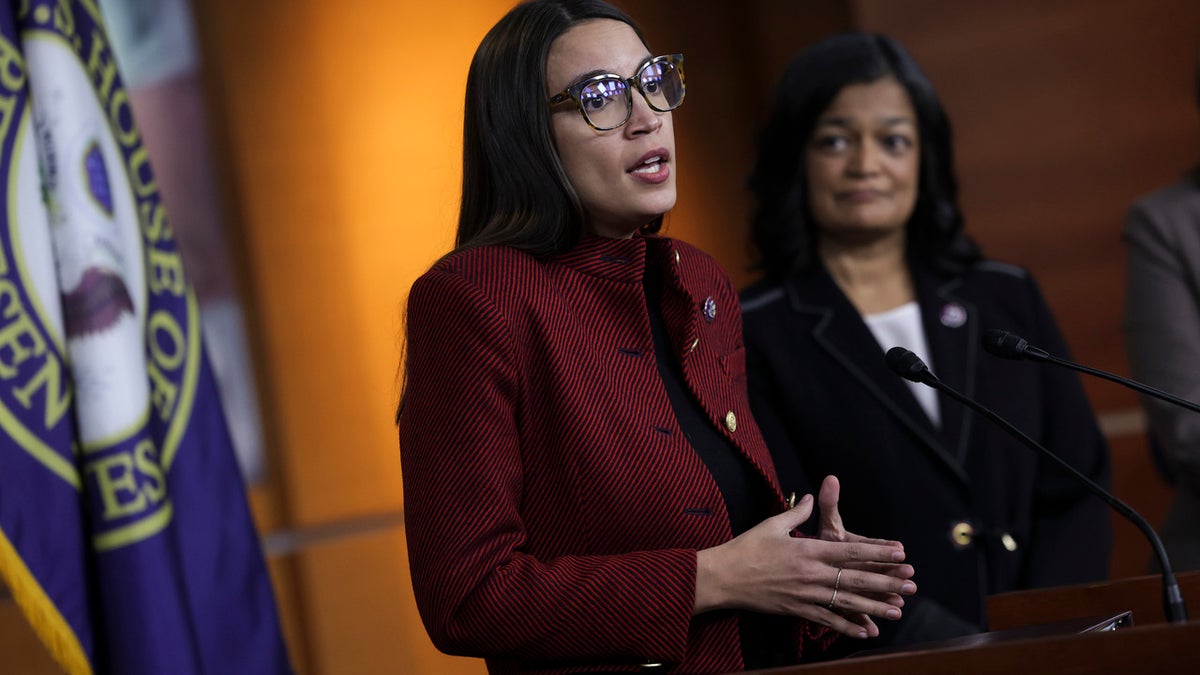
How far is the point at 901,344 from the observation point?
2402 mm

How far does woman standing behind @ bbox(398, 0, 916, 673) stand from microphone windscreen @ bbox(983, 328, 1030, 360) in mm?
285

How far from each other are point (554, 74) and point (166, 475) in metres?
1.46

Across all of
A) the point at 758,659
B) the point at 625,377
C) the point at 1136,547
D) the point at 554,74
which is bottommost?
the point at 1136,547

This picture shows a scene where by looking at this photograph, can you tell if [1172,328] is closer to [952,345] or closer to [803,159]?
[952,345]

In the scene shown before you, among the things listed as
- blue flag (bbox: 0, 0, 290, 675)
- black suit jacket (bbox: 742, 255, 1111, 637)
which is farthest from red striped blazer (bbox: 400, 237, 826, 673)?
blue flag (bbox: 0, 0, 290, 675)

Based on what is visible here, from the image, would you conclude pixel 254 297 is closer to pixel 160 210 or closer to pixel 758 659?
pixel 160 210

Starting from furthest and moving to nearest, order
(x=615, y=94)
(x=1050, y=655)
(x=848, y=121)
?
(x=848, y=121)
(x=615, y=94)
(x=1050, y=655)

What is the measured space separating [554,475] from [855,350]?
44.1 inches

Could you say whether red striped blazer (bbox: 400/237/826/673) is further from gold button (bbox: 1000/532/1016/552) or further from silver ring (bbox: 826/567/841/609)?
gold button (bbox: 1000/532/1016/552)

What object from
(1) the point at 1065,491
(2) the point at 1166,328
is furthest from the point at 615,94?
(2) the point at 1166,328

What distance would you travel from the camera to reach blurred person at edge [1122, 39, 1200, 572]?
245 centimetres

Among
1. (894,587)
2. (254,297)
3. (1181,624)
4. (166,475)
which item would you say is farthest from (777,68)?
(1181,624)

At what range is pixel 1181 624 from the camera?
0.97 metres

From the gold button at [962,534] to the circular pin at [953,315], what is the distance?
40cm
